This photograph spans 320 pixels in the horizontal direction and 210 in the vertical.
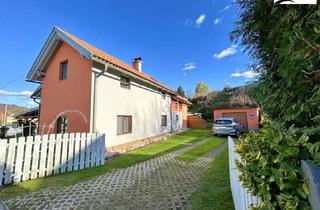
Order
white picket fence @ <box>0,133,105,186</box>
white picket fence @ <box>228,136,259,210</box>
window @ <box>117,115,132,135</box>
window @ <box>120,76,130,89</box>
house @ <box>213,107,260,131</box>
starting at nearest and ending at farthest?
1. white picket fence @ <box>228,136,259,210</box>
2. white picket fence @ <box>0,133,105,186</box>
3. window @ <box>117,115,132,135</box>
4. window @ <box>120,76,130,89</box>
5. house @ <box>213,107,260,131</box>

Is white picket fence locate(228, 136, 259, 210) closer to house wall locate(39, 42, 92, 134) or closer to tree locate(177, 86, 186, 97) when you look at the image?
house wall locate(39, 42, 92, 134)

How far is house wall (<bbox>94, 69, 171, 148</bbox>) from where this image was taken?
450 inches

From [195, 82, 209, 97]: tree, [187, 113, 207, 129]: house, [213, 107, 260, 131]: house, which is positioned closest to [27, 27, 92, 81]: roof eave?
[213, 107, 260, 131]: house

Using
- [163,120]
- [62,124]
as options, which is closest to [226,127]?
[163,120]

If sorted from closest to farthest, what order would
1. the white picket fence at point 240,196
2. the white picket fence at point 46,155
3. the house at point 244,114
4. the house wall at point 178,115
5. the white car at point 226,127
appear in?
1. the white picket fence at point 240,196
2. the white picket fence at point 46,155
3. the white car at point 226,127
4. the house at point 244,114
5. the house wall at point 178,115

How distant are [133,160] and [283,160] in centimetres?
871

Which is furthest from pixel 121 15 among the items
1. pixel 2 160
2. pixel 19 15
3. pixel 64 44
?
pixel 2 160

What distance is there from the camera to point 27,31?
1666 cm

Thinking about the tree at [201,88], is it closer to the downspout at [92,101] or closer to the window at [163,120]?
the window at [163,120]

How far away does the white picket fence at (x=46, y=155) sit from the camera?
20.9 ft

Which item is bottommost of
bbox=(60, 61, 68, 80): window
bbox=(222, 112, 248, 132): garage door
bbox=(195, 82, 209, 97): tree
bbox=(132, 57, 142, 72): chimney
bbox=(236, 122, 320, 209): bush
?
bbox=(236, 122, 320, 209): bush

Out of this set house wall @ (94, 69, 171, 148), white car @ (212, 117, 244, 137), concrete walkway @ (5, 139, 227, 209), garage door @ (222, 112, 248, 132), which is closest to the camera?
concrete walkway @ (5, 139, 227, 209)

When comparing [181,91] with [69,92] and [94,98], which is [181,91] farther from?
[94,98]

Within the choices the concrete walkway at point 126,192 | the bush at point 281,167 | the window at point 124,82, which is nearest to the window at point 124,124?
the window at point 124,82
